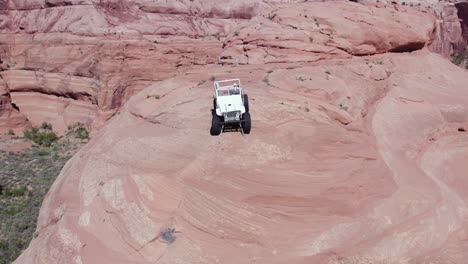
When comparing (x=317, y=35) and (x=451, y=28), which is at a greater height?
(x=317, y=35)

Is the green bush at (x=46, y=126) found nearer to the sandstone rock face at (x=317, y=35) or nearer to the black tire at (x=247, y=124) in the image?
the sandstone rock face at (x=317, y=35)

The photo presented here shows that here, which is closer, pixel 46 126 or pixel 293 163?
pixel 293 163

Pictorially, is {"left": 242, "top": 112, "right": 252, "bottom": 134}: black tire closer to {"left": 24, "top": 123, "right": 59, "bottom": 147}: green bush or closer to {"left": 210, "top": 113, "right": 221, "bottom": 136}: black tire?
{"left": 210, "top": 113, "right": 221, "bottom": 136}: black tire

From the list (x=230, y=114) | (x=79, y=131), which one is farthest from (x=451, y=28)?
(x=230, y=114)

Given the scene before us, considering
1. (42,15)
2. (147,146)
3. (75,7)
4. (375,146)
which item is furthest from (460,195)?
(42,15)

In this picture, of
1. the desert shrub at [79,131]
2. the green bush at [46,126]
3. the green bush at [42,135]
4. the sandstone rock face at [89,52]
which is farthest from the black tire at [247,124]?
the green bush at [46,126]

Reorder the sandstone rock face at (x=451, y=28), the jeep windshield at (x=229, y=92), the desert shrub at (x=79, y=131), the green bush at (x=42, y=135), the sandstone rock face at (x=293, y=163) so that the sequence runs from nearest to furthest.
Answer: the sandstone rock face at (x=293, y=163)
the jeep windshield at (x=229, y=92)
the green bush at (x=42, y=135)
the desert shrub at (x=79, y=131)
the sandstone rock face at (x=451, y=28)

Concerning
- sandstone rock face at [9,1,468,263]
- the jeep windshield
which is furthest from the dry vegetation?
the jeep windshield

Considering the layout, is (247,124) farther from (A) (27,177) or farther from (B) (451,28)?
(B) (451,28)

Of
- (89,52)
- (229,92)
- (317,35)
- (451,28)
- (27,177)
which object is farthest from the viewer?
(451,28)
